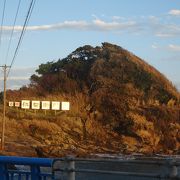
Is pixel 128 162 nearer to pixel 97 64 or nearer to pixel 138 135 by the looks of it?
pixel 138 135

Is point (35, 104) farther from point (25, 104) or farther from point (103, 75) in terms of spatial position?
point (103, 75)

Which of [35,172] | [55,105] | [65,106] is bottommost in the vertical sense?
[35,172]

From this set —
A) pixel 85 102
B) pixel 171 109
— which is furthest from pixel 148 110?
pixel 85 102

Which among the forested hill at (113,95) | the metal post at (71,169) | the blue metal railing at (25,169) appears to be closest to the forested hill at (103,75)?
the forested hill at (113,95)

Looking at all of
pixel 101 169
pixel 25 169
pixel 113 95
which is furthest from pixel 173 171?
pixel 113 95

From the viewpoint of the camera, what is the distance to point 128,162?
6734mm

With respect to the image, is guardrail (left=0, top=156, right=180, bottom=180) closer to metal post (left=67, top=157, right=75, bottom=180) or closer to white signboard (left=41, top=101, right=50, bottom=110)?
metal post (left=67, top=157, right=75, bottom=180)

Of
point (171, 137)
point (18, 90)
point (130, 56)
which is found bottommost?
point (171, 137)

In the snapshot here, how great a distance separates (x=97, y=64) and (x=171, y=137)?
58.0ft

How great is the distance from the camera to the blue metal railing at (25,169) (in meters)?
8.88

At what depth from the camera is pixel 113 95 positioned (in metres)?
92.9

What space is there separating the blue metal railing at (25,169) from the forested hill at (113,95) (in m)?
72.9

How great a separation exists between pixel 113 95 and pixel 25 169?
274ft

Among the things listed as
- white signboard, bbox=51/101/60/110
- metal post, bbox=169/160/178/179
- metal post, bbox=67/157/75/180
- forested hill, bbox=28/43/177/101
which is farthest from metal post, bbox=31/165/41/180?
forested hill, bbox=28/43/177/101
